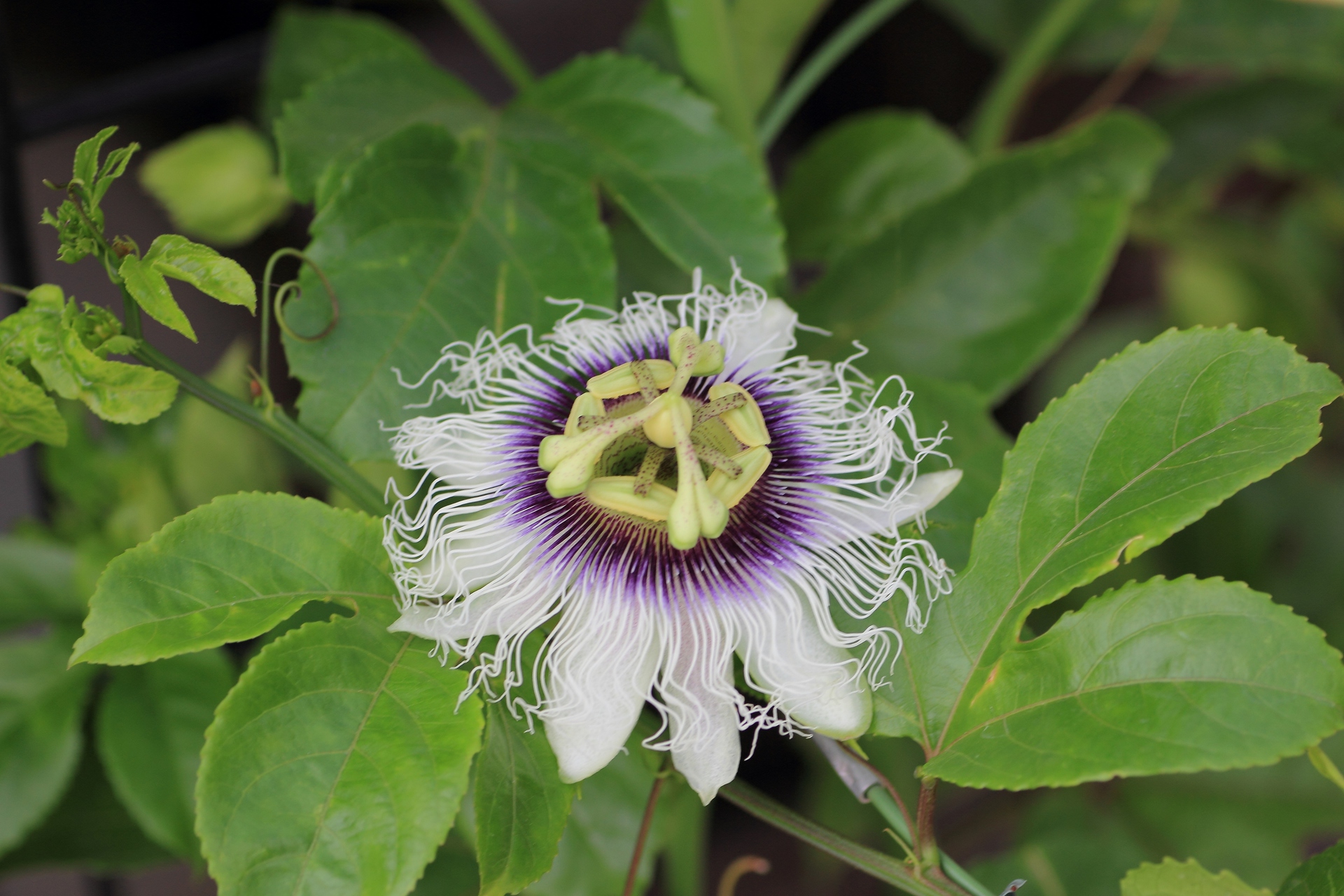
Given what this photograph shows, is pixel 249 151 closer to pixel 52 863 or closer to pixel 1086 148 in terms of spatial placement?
pixel 52 863

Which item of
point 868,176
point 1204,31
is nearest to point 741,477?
point 868,176

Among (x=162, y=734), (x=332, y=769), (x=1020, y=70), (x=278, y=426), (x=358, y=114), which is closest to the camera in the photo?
(x=332, y=769)

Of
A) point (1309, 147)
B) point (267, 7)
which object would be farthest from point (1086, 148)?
point (267, 7)

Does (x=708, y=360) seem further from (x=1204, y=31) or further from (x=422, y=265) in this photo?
(x=1204, y=31)

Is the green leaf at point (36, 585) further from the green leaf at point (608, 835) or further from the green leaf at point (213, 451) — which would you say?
the green leaf at point (608, 835)

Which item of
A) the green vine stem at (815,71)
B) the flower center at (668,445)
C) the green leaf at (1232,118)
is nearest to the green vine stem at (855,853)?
the flower center at (668,445)
